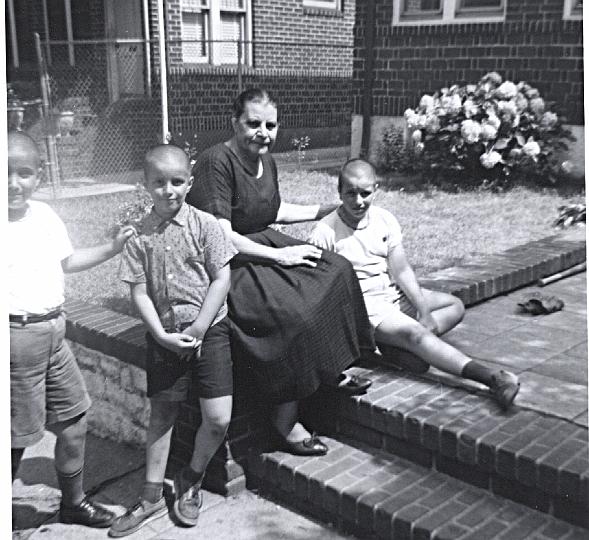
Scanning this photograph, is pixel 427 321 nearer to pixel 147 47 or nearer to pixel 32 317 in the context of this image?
pixel 32 317

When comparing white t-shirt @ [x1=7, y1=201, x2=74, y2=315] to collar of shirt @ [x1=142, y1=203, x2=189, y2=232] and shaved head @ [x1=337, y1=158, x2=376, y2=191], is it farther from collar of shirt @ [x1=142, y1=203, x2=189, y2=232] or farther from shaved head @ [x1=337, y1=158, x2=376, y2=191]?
shaved head @ [x1=337, y1=158, x2=376, y2=191]

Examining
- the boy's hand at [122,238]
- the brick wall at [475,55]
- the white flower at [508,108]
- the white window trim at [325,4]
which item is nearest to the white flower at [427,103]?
the brick wall at [475,55]

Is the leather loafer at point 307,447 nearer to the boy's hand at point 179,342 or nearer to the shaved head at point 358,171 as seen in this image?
the boy's hand at point 179,342

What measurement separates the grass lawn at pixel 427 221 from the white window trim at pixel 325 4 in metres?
6.42

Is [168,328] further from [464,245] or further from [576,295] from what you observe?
[464,245]

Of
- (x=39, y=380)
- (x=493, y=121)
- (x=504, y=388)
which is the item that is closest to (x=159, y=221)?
(x=39, y=380)

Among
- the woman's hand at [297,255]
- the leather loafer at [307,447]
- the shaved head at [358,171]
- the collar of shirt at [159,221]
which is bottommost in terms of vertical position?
the leather loafer at [307,447]

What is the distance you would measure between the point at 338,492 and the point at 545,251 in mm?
3431

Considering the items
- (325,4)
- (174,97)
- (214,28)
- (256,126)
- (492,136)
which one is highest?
(325,4)

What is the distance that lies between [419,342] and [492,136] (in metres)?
6.18

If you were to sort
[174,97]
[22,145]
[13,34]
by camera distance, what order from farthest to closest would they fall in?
1. [13,34]
2. [174,97]
3. [22,145]

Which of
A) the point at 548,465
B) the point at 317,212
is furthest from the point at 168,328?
the point at 548,465

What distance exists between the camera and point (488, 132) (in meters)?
9.25

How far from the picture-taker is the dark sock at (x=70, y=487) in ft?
11.3
